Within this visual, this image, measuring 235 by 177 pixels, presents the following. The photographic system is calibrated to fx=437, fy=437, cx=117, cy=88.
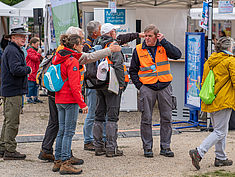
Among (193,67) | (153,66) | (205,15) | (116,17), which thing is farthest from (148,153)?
(116,17)

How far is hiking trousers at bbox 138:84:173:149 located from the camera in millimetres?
6445

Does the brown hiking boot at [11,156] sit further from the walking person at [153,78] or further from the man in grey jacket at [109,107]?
the walking person at [153,78]

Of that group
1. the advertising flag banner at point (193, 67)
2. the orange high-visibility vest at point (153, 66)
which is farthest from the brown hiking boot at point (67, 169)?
the advertising flag banner at point (193, 67)

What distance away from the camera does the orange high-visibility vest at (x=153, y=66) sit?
20.9 feet

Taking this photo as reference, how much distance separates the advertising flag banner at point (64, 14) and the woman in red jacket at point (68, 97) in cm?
149

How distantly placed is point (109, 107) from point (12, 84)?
1.43 meters

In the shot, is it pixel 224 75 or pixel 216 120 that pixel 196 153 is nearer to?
pixel 216 120

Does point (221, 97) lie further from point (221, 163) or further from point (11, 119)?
point (11, 119)

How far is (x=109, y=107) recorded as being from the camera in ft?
21.1

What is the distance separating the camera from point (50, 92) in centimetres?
588

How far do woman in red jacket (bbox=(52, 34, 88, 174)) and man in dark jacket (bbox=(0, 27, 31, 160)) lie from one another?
2.84ft

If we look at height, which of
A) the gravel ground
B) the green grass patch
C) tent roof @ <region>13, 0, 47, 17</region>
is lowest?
the gravel ground

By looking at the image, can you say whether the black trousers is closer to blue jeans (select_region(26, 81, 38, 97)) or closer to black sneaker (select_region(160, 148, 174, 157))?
black sneaker (select_region(160, 148, 174, 157))

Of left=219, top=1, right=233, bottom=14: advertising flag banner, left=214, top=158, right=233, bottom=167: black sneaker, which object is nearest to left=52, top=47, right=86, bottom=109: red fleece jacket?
left=214, top=158, right=233, bottom=167: black sneaker
